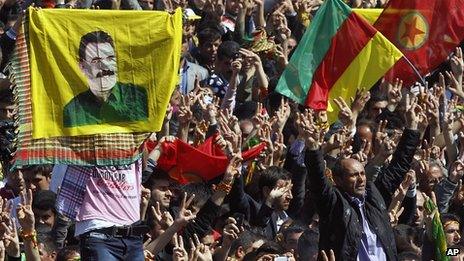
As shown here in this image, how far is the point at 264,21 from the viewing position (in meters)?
16.8

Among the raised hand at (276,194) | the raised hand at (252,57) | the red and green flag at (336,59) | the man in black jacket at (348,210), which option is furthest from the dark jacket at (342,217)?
the raised hand at (252,57)

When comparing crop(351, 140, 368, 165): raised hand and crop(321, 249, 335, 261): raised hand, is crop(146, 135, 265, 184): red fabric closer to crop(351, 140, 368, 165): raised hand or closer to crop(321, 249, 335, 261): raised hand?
crop(351, 140, 368, 165): raised hand

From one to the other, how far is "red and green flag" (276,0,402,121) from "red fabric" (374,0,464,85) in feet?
2.53

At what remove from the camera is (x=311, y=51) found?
14.4m

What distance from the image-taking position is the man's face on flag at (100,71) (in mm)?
10922

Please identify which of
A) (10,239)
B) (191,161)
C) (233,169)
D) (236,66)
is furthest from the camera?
(236,66)

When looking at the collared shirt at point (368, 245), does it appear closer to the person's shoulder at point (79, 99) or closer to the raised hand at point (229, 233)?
the raised hand at point (229, 233)

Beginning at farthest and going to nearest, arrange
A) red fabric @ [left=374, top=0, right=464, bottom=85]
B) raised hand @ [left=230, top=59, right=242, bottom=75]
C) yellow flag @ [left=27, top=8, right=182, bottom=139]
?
red fabric @ [left=374, top=0, right=464, bottom=85]
raised hand @ [left=230, top=59, right=242, bottom=75]
yellow flag @ [left=27, top=8, right=182, bottom=139]

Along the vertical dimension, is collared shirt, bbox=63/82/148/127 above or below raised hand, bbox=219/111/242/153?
above

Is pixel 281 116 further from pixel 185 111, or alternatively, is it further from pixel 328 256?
pixel 328 256

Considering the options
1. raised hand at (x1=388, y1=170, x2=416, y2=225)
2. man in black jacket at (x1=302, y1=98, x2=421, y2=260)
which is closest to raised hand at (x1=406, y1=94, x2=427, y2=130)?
raised hand at (x1=388, y1=170, x2=416, y2=225)

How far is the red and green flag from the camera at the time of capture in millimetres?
14242

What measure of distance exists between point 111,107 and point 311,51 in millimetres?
3741

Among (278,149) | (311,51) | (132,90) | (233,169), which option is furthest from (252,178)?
(132,90)
